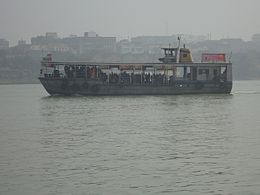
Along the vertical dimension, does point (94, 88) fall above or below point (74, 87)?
below

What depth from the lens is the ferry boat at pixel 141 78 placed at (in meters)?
58.2

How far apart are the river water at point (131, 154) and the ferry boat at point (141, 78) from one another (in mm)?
19941

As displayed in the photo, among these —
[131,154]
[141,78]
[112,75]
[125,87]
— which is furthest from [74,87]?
[131,154]

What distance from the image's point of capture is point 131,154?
826 inches

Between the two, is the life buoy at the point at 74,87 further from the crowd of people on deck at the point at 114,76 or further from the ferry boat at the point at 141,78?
the crowd of people on deck at the point at 114,76

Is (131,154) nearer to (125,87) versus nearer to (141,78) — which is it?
(125,87)

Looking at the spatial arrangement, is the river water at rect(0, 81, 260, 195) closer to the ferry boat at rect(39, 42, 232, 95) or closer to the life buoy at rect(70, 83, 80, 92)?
the life buoy at rect(70, 83, 80, 92)

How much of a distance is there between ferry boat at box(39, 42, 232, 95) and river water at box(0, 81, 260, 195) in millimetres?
19941

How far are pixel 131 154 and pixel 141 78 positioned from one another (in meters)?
39.5

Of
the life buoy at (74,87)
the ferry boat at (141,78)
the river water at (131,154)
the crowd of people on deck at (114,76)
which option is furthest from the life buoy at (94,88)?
the river water at (131,154)

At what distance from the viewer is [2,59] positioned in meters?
188

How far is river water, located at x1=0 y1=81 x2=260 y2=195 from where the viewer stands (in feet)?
52.4

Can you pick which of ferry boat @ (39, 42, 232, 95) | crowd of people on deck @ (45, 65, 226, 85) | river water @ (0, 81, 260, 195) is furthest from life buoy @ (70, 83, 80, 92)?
river water @ (0, 81, 260, 195)

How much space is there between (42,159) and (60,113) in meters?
20.6
